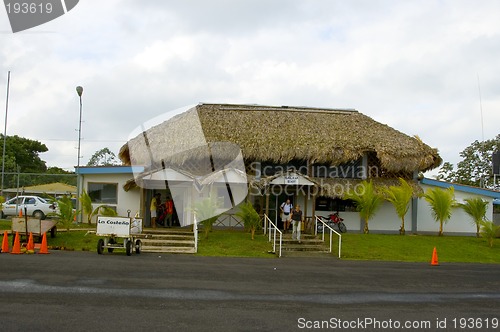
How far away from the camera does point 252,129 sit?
31.1 m

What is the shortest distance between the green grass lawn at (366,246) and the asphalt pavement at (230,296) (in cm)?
437

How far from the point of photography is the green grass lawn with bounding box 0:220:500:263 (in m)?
22.9

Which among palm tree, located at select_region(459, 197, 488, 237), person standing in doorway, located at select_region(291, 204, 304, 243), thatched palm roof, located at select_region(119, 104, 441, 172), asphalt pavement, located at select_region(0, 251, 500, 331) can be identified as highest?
thatched palm roof, located at select_region(119, 104, 441, 172)

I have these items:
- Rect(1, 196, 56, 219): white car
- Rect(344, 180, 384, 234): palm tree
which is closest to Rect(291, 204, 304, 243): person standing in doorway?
Rect(344, 180, 384, 234): palm tree

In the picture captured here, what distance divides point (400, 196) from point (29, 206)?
19.3 meters

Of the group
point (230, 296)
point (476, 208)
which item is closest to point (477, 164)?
point (476, 208)

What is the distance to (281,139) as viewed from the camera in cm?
3012

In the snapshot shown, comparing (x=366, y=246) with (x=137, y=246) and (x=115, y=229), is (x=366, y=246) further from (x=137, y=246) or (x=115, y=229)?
(x=115, y=229)

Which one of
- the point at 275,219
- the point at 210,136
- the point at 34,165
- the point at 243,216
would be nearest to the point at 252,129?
the point at 210,136

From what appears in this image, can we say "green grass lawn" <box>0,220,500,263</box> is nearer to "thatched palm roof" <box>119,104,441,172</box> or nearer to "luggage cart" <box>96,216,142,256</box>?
"luggage cart" <box>96,216,142,256</box>

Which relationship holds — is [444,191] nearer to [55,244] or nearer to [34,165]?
[55,244]

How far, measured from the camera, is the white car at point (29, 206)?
31.4m

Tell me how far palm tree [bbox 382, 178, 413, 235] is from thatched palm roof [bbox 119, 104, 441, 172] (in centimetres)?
137

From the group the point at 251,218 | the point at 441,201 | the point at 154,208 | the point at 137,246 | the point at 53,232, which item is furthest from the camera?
the point at 441,201
